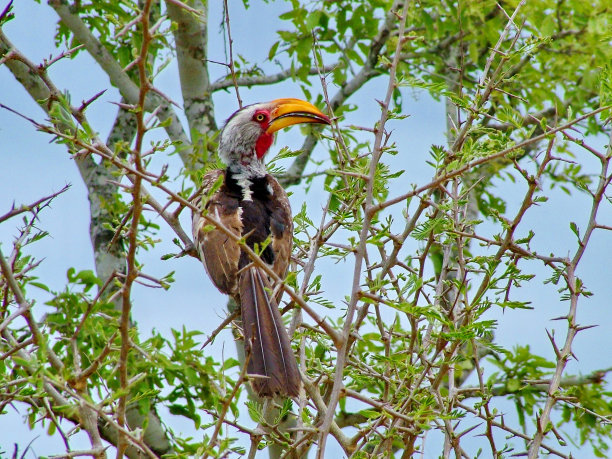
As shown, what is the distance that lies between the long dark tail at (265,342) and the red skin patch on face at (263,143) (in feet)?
4.85

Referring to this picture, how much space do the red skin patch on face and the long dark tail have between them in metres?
1.48

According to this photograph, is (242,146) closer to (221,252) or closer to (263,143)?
(263,143)

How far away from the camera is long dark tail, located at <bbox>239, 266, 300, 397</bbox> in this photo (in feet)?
10.1

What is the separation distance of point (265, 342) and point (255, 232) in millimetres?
1086

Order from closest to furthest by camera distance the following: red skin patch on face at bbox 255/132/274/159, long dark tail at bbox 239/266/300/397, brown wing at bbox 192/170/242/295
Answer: long dark tail at bbox 239/266/300/397 → brown wing at bbox 192/170/242/295 → red skin patch on face at bbox 255/132/274/159

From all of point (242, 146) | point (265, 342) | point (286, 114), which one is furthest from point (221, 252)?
point (286, 114)

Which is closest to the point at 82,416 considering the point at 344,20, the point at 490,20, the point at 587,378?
the point at 587,378

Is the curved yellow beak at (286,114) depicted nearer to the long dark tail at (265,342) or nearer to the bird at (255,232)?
the bird at (255,232)

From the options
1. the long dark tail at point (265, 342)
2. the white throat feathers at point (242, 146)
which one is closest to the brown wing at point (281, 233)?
the long dark tail at point (265, 342)

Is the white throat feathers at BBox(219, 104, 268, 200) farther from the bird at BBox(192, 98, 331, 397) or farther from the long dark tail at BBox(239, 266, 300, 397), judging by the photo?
the long dark tail at BBox(239, 266, 300, 397)

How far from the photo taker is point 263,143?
16.8ft

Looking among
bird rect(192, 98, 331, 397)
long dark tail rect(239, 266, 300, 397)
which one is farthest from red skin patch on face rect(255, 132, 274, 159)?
long dark tail rect(239, 266, 300, 397)

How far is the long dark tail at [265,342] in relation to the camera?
3.08 metres

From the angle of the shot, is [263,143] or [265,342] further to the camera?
[263,143]
